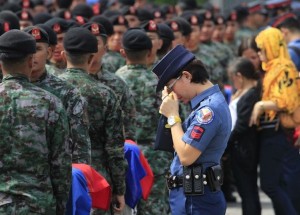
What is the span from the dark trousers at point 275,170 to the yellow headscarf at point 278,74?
27cm

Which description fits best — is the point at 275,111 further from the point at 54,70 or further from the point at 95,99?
the point at 95,99

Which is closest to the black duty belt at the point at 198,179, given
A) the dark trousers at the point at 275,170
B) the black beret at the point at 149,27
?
the dark trousers at the point at 275,170

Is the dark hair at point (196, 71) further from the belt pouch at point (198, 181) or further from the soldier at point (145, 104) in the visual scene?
the soldier at point (145, 104)

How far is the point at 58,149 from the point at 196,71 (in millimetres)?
1316

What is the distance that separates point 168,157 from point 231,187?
4.44m

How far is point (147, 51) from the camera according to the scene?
10172 millimetres

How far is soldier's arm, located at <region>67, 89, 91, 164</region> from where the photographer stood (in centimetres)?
755

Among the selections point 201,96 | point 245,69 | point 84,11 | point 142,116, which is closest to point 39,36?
point 201,96

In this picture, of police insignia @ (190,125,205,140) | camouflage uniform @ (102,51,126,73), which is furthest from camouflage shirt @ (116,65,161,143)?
police insignia @ (190,125,205,140)

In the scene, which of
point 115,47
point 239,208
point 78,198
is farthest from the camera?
point 239,208

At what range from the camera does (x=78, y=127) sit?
24.8 feet

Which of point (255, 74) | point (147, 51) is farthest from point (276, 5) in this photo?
point (147, 51)

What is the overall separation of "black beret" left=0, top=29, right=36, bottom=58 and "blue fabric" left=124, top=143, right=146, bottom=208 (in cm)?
252

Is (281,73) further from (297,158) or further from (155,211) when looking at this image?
(155,211)
